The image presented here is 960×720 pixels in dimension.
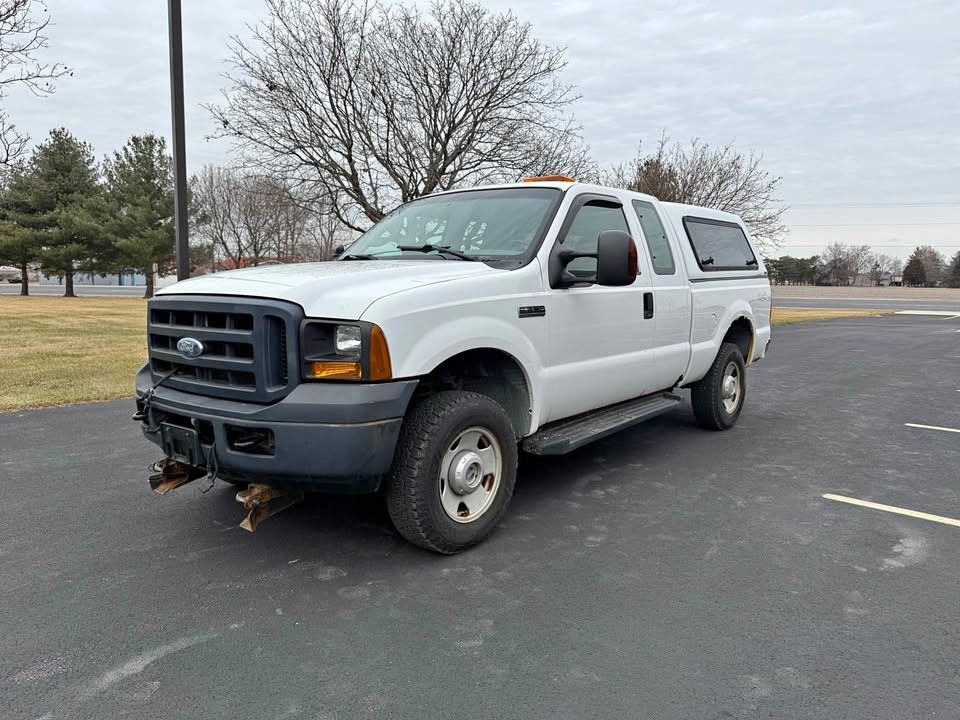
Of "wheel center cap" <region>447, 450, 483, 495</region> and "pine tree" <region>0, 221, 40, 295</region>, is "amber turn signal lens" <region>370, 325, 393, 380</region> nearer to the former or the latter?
"wheel center cap" <region>447, 450, 483, 495</region>

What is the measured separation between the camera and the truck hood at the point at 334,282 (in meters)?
3.08

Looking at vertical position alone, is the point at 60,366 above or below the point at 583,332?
below

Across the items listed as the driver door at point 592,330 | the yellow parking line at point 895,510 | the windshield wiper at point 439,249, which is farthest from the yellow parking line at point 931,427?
the windshield wiper at point 439,249

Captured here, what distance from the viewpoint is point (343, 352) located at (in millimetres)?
3061

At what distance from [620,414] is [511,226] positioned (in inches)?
63.4

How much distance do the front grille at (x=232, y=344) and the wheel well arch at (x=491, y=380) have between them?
83cm

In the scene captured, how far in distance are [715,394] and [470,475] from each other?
347 cm

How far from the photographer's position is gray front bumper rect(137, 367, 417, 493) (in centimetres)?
297

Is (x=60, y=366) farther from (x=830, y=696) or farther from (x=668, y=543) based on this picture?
(x=830, y=696)

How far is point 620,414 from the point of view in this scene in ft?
16.0

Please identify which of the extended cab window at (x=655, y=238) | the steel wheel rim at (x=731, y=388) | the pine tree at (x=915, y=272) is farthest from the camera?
the pine tree at (x=915, y=272)

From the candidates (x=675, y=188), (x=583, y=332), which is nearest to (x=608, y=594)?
(x=583, y=332)

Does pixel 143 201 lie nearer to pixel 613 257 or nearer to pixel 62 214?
pixel 62 214

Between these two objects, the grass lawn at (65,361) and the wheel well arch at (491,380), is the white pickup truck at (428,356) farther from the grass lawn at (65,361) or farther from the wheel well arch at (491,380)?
the grass lawn at (65,361)
